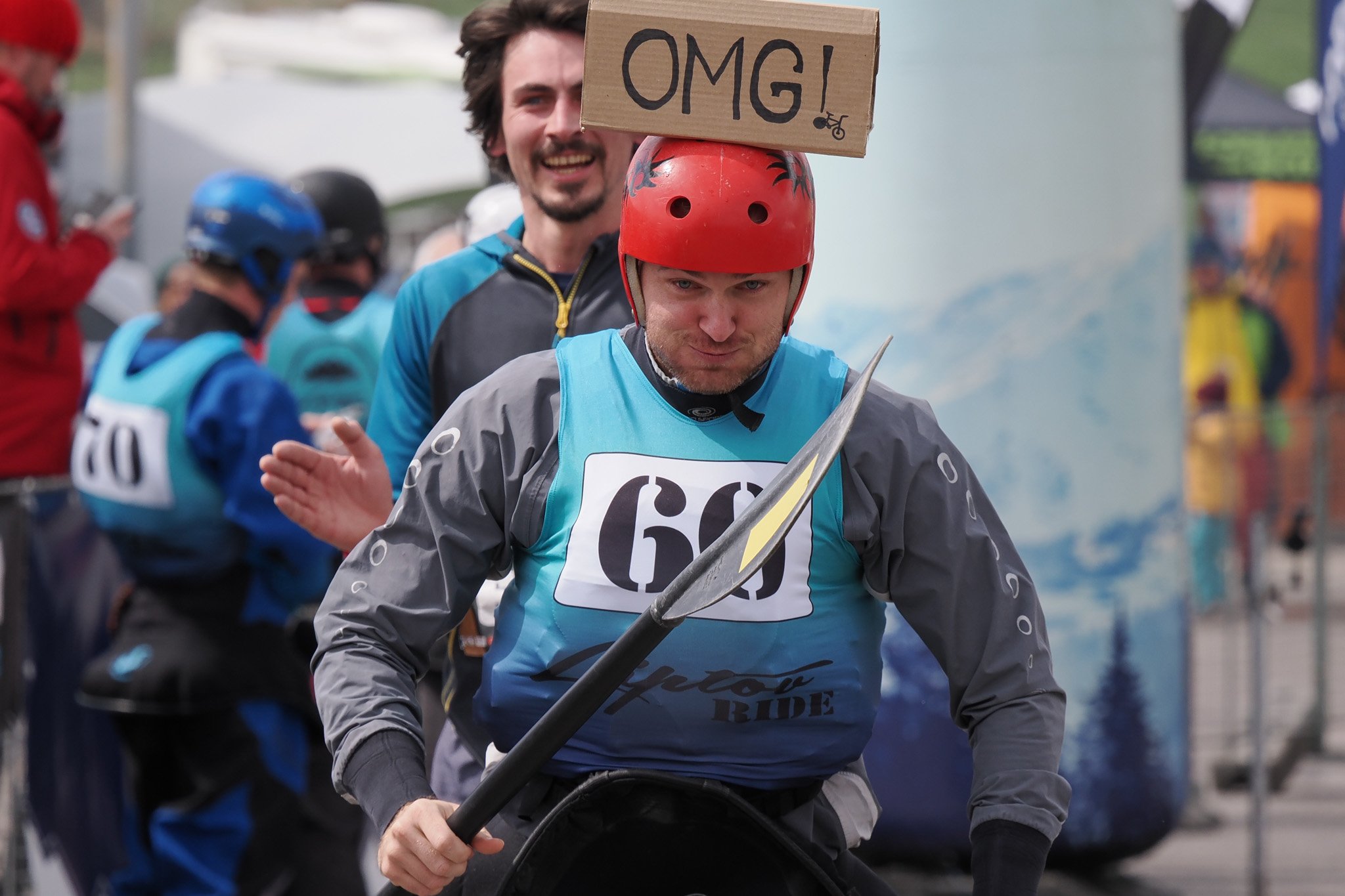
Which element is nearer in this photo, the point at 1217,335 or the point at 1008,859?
the point at 1008,859

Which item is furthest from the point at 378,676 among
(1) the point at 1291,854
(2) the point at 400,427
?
(1) the point at 1291,854

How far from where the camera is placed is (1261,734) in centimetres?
567

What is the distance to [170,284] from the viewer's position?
874 centimetres

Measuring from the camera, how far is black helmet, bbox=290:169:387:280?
20.2 feet

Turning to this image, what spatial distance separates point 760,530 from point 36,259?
12.1ft

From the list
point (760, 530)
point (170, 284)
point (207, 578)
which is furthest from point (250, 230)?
point (170, 284)

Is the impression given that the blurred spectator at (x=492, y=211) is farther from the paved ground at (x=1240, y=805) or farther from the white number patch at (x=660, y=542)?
the white number patch at (x=660, y=542)

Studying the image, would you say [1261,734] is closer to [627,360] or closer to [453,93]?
[627,360]

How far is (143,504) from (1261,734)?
381cm

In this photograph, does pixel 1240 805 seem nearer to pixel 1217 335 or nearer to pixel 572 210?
pixel 1217 335

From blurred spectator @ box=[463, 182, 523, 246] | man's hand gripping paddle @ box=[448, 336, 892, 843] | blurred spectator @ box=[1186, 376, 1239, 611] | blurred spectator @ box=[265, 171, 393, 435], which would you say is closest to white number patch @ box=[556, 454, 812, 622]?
man's hand gripping paddle @ box=[448, 336, 892, 843]

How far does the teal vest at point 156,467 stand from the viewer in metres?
4.37

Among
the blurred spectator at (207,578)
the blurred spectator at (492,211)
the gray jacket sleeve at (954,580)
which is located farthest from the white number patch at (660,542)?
the blurred spectator at (207,578)

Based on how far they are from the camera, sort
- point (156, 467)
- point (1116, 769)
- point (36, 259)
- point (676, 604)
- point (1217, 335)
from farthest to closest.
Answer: point (1217, 335) → point (1116, 769) → point (36, 259) → point (156, 467) → point (676, 604)
